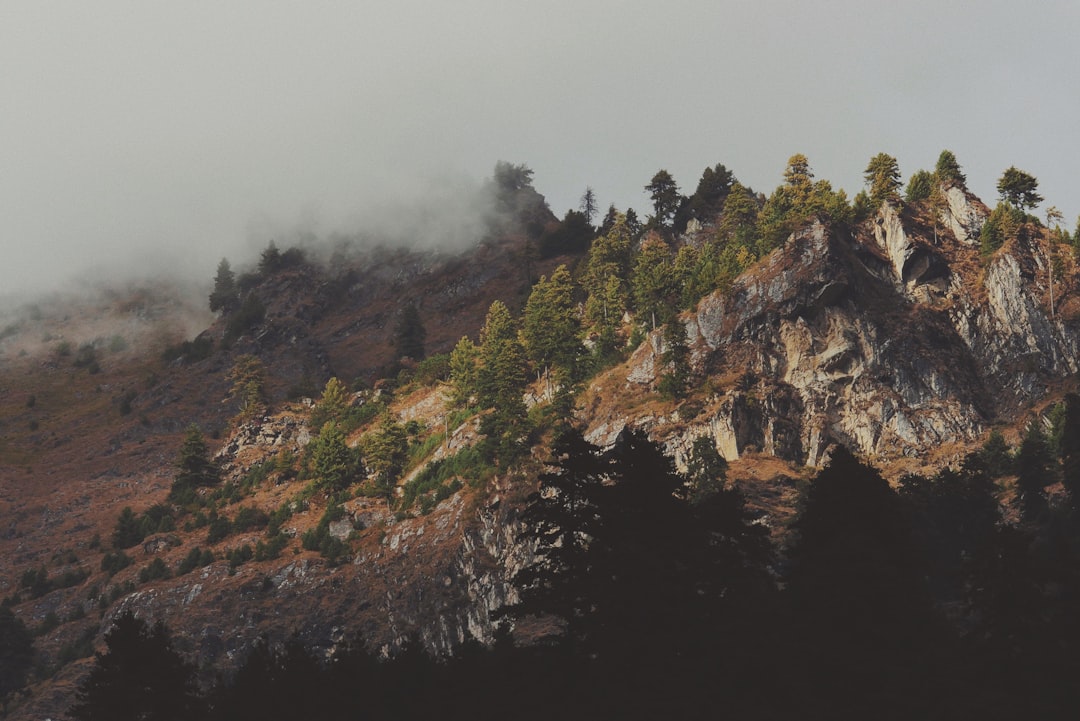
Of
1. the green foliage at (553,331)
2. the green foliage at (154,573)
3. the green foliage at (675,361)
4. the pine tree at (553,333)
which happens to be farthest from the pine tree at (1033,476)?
the green foliage at (154,573)

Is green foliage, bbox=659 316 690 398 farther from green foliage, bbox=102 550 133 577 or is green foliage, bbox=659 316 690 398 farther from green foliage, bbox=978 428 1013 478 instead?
green foliage, bbox=102 550 133 577

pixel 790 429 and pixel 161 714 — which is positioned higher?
pixel 790 429

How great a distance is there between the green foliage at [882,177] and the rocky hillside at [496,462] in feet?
12.0

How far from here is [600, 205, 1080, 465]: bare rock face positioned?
82812 mm

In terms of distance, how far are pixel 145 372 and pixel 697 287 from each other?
3904 inches

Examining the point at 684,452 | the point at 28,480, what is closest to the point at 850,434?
the point at 684,452

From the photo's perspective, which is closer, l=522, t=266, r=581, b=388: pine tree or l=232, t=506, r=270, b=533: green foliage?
l=232, t=506, r=270, b=533: green foliage

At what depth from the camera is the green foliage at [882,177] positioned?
103 meters

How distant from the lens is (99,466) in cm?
12038

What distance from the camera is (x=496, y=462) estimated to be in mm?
86375

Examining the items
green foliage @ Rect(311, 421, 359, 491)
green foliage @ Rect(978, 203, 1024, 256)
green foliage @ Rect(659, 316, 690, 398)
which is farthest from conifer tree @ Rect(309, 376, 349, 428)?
green foliage @ Rect(978, 203, 1024, 256)

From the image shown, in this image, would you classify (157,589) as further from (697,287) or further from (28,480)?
(697,287)

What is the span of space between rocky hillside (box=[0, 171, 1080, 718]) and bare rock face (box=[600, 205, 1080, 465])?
0.20m

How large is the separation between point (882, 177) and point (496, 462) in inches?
2280
